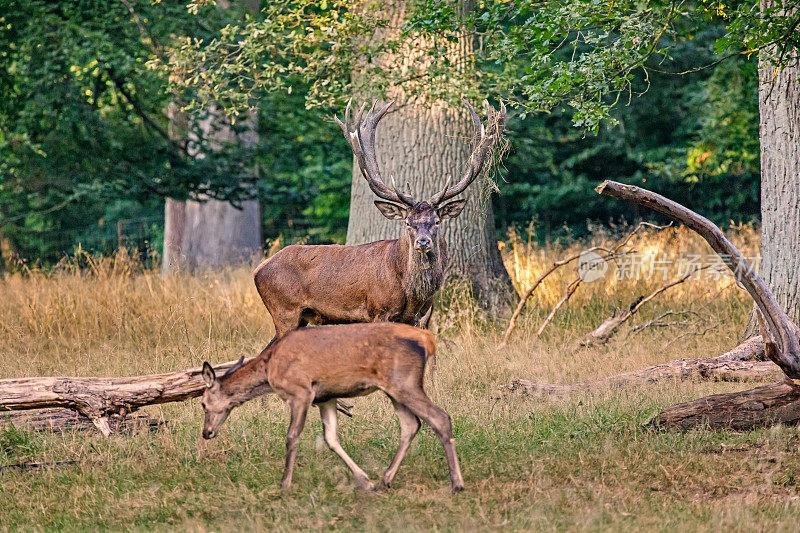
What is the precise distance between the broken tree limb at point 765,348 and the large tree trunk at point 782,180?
8.40ft

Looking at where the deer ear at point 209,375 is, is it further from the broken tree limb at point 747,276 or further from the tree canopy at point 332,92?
the tree canopy at point 332,92

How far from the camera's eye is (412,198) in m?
8.15

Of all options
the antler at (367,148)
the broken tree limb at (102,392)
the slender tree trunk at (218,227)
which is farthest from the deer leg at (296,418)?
the slender tree trunk at (218,227)

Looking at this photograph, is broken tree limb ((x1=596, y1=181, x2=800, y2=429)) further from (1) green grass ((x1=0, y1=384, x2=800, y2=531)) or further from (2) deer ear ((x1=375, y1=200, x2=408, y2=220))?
(2) deer ear ((x1=375, y1=200, x2=408, y2=220))

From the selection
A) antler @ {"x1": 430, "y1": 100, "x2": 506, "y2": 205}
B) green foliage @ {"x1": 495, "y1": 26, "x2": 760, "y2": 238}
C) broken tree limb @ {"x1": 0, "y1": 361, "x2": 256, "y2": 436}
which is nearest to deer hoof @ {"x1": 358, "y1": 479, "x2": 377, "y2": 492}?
broken tree limb @ {"x1": 0, "y1": 361, "x2": 256, "y2": 436}

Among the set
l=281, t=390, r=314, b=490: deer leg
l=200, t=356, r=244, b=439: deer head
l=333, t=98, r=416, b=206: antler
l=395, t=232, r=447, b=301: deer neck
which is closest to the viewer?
l=281, t=390, r=314, b=490: deer leg

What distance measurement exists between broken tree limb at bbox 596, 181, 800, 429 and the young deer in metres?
1.69

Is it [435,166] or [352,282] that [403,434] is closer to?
[352,282]

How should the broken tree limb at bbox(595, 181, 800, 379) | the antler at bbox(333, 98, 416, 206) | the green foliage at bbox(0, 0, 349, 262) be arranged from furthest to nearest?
the green foliage at bbox(0, 0, 349, 262), the antler at bbox(333, 98, 416, 206), the broken tree limb at bbox(595, 181, 800, 379)

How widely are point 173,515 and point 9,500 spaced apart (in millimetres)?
1132

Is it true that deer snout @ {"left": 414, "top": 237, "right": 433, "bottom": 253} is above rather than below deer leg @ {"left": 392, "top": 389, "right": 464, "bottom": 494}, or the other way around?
above

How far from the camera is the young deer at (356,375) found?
5254 mm

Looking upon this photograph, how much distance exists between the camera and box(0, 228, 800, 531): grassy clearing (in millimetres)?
5008

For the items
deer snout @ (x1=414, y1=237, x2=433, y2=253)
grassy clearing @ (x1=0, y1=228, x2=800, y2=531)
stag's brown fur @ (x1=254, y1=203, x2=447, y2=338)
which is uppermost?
→ deer snout @ (x1=414, y1=237, x2=433, y2=253)
